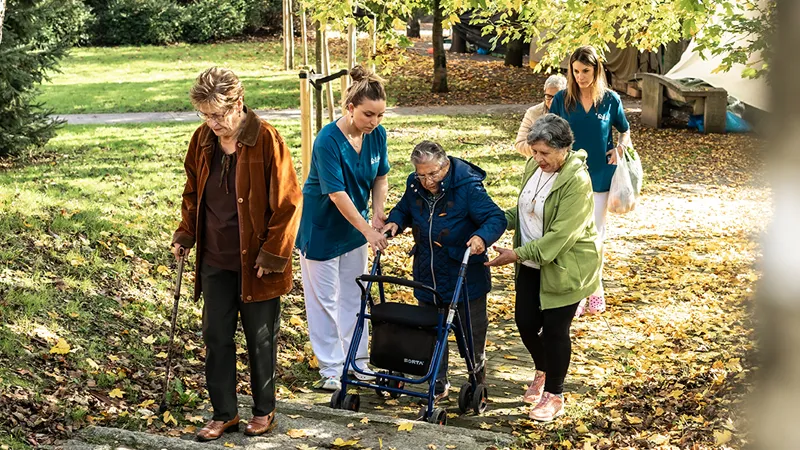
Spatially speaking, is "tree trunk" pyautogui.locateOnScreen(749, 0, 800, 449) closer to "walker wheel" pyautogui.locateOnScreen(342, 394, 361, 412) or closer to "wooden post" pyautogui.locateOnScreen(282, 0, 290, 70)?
"walker wheel" pyautogui.locateOnScreen(342, 394, 361, 412)

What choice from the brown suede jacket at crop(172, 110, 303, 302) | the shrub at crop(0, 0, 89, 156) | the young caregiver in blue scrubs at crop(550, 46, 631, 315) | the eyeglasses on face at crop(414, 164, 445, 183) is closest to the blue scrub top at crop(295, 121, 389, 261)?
the eyeglasses on face at crop(414, 164, 445, 183)

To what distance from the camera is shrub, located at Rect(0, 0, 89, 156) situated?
11852mm

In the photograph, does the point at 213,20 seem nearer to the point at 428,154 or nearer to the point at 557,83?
the point at 557,83

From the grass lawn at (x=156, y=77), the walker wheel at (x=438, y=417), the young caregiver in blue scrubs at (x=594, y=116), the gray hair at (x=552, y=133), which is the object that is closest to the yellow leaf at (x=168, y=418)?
the walker wheel at (x=438, y=417)

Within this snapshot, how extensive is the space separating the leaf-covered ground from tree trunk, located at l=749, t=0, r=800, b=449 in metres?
2.15

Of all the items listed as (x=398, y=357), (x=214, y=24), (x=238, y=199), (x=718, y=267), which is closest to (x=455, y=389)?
(x=398, y=357)

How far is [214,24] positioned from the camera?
39125 millimetres

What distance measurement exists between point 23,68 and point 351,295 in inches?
309

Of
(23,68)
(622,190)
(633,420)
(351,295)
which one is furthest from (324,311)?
(23,68)

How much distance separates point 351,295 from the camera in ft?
21.2

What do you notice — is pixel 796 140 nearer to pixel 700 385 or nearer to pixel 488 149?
pixel 700 385

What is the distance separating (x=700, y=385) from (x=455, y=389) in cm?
163

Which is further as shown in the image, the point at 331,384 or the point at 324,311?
the point at 331,384

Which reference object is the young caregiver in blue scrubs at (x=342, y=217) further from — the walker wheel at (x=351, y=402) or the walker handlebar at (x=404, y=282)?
the walker wheel at (x=351, y=402)
